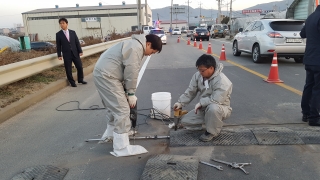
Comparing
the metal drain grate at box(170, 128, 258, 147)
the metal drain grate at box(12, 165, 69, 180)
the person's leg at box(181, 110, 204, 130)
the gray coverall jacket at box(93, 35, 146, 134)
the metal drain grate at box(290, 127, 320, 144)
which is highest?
the gray coverall jacket at box(93, 35, 146, 134)

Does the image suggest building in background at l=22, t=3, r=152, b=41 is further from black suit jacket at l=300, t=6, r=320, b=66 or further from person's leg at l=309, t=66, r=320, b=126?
person's leg at l=309, t=66, r=320, b=126

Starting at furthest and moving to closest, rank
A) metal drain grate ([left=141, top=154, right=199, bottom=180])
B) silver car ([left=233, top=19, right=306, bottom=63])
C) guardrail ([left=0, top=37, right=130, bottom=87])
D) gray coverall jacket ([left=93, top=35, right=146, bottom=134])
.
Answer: silver car ([left=233, top=19, right=306, bottom=63])
guardrail ([left=0, top=37, right=130, bottom=87])
gray coverall jacket ([left=93, top=35, right=146, bottom=134])
metal drain grate ([left=141, top=154, right=199, bottom=180])

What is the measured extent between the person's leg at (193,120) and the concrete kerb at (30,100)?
310cm

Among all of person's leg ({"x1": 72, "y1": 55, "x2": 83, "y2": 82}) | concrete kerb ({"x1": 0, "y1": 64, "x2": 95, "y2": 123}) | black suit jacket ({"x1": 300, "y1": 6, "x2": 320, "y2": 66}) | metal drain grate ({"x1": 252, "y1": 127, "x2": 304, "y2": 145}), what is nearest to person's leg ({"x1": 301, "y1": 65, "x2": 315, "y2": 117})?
black suit jacket ({"x1": 300, "y1": 6, "x2": 320, "y2": 66})

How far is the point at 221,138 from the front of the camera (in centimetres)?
365

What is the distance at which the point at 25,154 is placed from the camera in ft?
11.3

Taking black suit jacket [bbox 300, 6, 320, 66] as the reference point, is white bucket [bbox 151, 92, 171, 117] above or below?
below

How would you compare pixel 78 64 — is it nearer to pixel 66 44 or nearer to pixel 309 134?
pixel 66 44

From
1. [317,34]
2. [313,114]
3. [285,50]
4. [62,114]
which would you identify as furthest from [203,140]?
[285,50]

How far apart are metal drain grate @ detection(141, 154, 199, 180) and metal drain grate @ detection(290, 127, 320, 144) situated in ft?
5.12

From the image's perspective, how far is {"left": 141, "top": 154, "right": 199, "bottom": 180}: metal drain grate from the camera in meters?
2.72

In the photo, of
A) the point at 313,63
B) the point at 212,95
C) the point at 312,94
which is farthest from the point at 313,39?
the point at 212,95

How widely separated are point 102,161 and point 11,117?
2591mm

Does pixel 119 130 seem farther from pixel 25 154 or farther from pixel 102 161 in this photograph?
pixel 25 154
